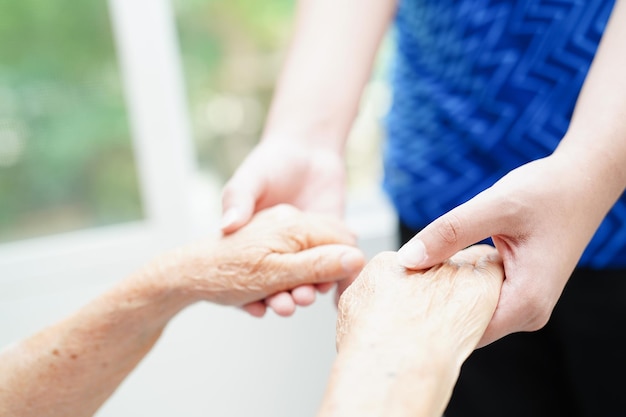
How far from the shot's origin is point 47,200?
1.70 m

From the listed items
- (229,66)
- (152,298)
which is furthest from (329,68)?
(229,66)

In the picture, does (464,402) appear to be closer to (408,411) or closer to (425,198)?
(425,198)

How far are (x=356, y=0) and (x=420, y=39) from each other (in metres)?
0.14

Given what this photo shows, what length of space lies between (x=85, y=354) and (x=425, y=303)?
20.3 inches

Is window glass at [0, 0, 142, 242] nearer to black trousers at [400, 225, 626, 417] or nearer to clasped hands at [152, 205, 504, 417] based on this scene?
clasped hands at [152, 205, 504, 417]

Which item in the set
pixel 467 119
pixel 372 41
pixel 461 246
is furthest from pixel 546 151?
pixel 372 41

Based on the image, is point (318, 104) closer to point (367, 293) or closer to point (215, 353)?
point (367, 293)

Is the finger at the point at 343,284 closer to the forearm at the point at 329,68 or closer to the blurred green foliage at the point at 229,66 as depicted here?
the forearm at the point at 329,68

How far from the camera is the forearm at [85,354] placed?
86 centimetres

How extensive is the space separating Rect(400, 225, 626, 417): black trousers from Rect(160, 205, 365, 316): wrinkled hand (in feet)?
0.44

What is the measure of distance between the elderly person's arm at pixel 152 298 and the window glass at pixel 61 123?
0.86 m

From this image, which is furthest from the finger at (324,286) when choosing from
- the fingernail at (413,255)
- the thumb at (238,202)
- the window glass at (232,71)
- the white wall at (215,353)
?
the window glass at (232,71)

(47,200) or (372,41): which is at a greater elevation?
(372,41)

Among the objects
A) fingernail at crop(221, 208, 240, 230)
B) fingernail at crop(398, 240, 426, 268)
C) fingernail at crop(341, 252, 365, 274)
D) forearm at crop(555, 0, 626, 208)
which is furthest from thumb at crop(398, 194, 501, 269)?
fingernail at crop(221, 208, 240, 230)
